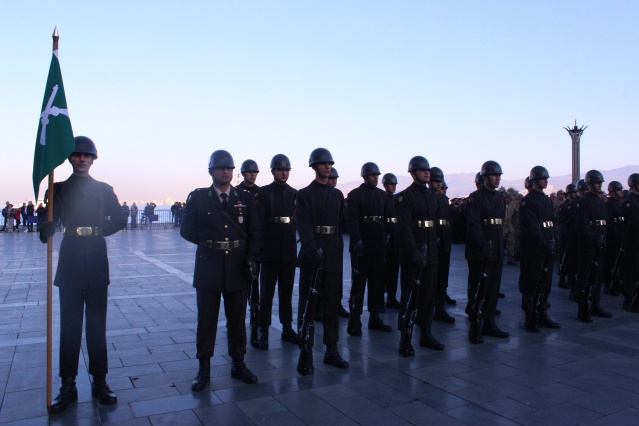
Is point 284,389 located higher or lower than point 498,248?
lower

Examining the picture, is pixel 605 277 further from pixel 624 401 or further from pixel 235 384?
pixel 235 384

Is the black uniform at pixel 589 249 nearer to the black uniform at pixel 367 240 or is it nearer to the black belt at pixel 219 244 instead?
the black uniform at pixel 367 240

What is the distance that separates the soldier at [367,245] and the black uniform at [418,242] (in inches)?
28.9

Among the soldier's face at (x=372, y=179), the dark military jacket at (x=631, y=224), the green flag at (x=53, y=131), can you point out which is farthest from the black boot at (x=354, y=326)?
the dark military jacket at (x=631, y=224)

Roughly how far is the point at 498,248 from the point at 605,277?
16.7ft

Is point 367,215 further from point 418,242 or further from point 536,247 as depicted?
point 536,247

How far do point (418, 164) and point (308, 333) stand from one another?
2.35 meters

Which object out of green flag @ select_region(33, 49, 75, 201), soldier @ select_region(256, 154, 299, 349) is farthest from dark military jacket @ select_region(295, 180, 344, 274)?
green flag @ select_region(33, 49, 75, 201)

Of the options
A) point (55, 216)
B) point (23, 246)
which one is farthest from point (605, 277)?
point (23, 246)

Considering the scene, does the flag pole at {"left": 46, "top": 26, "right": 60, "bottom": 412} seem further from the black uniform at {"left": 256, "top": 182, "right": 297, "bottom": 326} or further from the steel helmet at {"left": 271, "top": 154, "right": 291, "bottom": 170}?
the steel helmet at {"left": 271, "top": 154, "right": 291, "bottom": 170}

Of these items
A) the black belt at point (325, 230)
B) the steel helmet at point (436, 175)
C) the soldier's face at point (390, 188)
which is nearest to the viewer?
the black belt at point (325, 230)

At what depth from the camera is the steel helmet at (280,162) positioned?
6.57 metres

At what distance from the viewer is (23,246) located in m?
21.0

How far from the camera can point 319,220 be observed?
5723 mm
